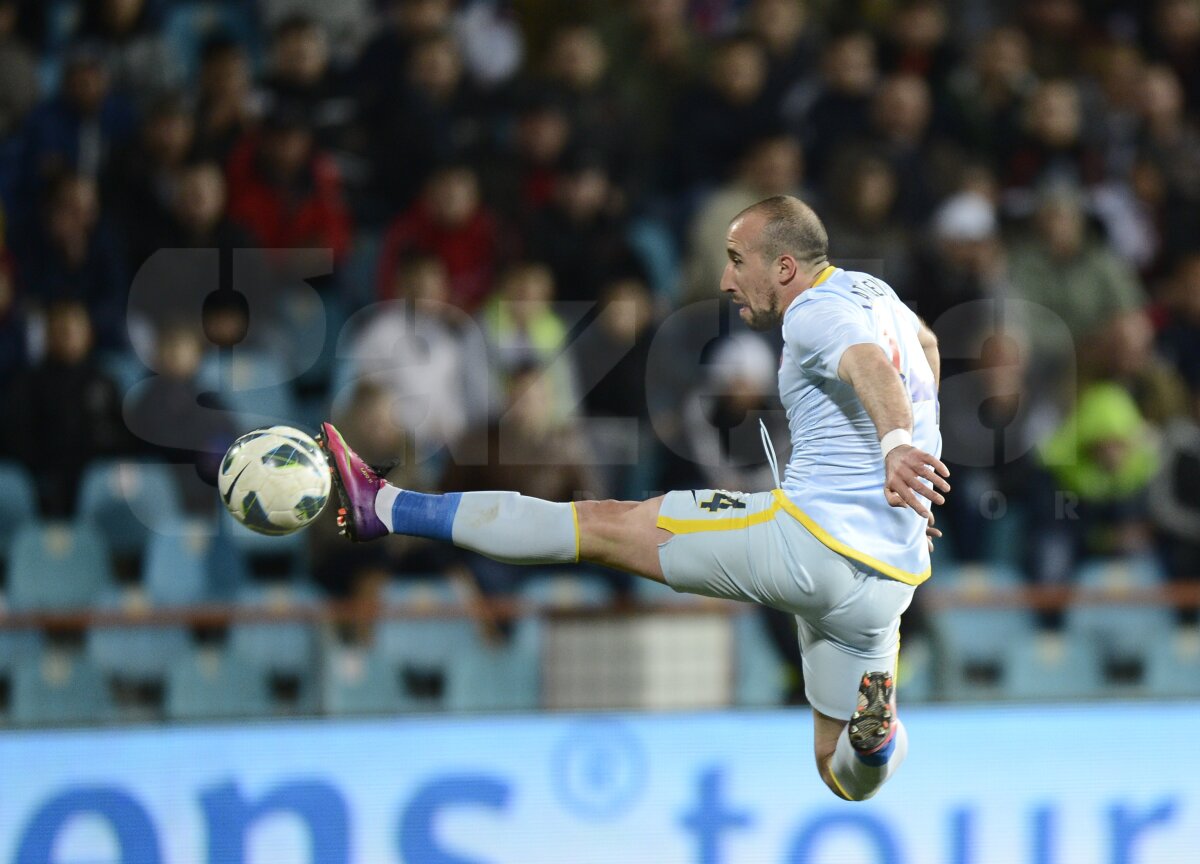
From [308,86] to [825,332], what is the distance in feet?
18.1

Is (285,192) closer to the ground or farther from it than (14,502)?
farther from it

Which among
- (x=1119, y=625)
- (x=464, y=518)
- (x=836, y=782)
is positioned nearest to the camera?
(x=464, y=518)

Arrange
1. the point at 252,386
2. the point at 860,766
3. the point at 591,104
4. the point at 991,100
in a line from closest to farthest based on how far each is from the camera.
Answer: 1. the point at 860,766
2. the point at 252,386
3. the point at 591,104
4. the point at 991,100

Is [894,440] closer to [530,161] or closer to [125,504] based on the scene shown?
[125,504]

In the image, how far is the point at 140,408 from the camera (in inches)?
306

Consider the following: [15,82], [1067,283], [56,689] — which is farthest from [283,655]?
[1067,283]

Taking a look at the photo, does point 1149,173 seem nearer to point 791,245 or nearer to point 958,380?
point 958,380

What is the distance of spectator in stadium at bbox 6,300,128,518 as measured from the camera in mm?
7629

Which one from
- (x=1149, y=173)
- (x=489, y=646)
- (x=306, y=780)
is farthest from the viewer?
(x=1149, y=173)

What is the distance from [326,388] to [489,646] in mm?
2119

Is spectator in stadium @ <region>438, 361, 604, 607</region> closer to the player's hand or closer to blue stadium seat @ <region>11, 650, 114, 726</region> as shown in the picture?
blue stadium seat @ <region>11, 650, 114, 726</region>

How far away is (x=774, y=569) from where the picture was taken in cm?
476

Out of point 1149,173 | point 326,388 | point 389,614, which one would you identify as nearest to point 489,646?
point 389,614

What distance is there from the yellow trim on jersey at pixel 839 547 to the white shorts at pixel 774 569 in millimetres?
15
